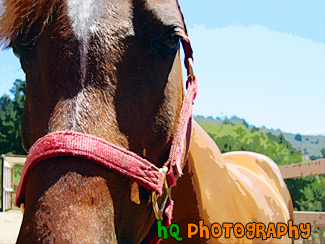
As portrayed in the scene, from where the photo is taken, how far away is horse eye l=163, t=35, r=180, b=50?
1.42 m

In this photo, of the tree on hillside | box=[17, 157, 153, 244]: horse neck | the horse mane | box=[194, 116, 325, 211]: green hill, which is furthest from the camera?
the tree on hillside

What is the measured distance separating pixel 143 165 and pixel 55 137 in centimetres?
30

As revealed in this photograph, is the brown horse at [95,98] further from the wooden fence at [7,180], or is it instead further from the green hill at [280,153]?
the green hill at [280,153]

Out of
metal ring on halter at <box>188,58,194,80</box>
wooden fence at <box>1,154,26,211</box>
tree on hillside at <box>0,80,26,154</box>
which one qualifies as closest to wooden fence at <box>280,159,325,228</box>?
metal ring on halter at <box>188,58,194,80</box>

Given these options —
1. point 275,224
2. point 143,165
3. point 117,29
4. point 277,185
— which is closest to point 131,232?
point 143,165

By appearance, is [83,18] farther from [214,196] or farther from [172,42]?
[214,196]

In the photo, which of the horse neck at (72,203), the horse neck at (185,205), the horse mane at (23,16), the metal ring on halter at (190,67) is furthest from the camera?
the horse neck at (185,205)

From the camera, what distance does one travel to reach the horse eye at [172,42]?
4.67ft

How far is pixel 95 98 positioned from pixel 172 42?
406mm

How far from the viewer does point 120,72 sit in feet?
4.29

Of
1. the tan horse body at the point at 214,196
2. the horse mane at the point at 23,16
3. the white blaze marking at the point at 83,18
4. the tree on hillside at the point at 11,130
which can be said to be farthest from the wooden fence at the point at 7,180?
the tree on hillside at the point at 11,130

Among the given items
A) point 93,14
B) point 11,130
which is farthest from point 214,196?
point 11,130

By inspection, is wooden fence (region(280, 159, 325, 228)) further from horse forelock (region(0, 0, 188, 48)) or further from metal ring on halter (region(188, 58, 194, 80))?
horse forelock (region(0, 0, 188, 48))

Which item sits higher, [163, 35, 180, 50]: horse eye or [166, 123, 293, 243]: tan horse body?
[163, 35, 180, 50]: horse eye
